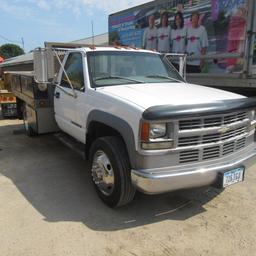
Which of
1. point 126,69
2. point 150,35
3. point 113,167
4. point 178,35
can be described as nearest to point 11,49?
point 150,35

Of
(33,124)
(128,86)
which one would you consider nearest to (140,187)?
(128,86)

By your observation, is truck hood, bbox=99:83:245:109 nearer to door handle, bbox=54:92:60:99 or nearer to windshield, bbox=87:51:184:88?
windshield, bbox=87:51:184:88

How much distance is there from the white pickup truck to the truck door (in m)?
0.02

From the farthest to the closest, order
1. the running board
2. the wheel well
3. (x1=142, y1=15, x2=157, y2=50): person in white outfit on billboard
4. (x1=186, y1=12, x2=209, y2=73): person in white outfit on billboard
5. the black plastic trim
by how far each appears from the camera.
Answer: (x1=142, y1=15, x2=157, y2=50): person in white outfit on billboard, (x1=186, y1=12, x2=209, y2=73): person in white outfit on billboard, the running board, the wheel well, the black plastic trim

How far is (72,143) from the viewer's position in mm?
5641

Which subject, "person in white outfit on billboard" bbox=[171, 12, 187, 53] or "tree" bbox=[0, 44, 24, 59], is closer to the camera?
"person in white outfit on billboard" bbox=[171, 12, 187, 53]

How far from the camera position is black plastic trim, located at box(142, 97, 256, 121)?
343cm

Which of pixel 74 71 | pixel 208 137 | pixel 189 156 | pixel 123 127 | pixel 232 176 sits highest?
pixel 74 71

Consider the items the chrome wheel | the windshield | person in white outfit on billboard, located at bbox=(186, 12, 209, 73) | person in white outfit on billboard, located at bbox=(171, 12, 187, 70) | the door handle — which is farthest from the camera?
person in white outfit on billboard, located at bbox=(171, 12, 187, 70)

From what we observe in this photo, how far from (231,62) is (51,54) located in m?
3.45

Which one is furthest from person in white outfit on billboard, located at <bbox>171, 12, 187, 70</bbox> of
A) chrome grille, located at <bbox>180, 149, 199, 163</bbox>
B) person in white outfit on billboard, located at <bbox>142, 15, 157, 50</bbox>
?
chrome grille, located at <bbox>180, 149, 199, 163</bbox>

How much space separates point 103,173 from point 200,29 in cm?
445

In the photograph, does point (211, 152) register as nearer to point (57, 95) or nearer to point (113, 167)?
point (113, 167)

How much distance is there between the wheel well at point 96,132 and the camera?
433cm
